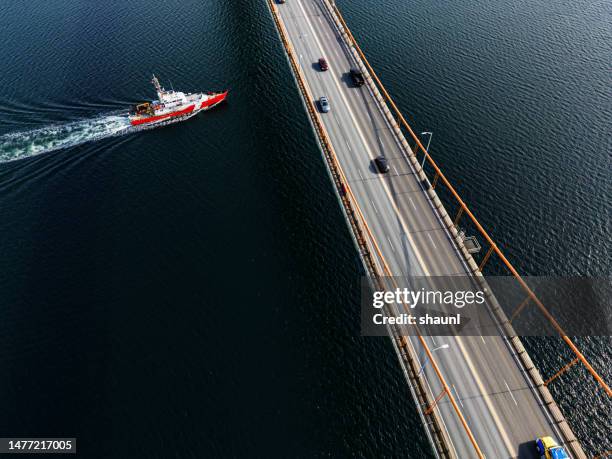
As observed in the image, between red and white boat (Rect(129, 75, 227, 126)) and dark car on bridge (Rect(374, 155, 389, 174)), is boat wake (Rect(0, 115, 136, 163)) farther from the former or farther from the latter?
dark car on bridge (Rect(374, 155, 389, 174))

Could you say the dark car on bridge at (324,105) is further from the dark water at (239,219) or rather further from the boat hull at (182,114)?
the boat hull at (182,114)

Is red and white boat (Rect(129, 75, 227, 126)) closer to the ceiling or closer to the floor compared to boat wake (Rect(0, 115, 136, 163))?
closer to the ceiling

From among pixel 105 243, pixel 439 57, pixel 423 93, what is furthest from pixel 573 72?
pixel 105 243

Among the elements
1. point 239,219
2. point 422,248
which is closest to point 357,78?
point 239,219

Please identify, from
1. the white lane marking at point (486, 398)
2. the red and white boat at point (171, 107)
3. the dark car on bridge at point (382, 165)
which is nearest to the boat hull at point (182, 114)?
the red and white boat at point (171, 107)

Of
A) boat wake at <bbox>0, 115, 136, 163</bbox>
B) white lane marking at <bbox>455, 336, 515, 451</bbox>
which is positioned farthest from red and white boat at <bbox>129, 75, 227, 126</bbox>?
white lane marking at <bbox>455, 336, 515, 451</bbox>
